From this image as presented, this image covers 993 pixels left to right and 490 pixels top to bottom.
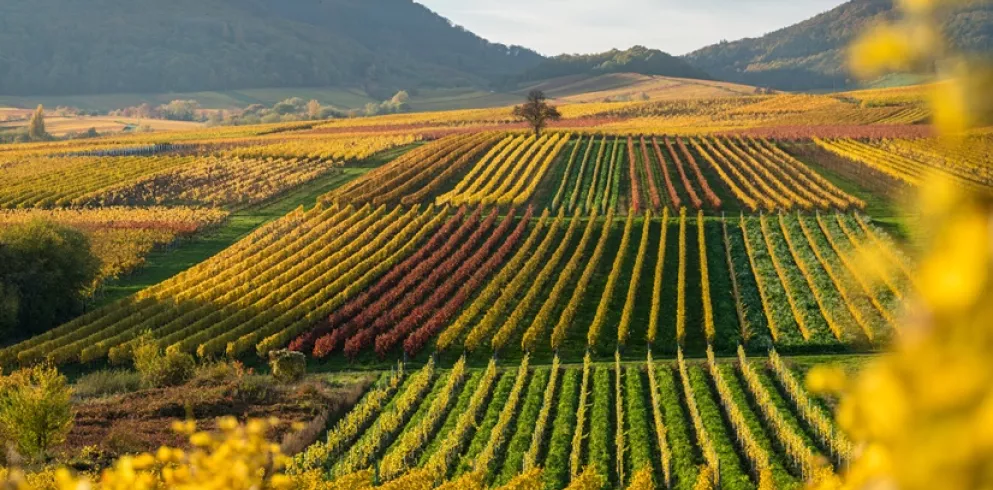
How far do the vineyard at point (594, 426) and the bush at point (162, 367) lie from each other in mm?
5831

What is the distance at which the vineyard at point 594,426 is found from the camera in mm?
20141

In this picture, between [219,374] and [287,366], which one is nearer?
[219,374]

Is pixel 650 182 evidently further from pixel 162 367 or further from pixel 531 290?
pixel 162 367

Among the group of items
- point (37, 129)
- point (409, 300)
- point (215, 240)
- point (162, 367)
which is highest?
point (37, 129)

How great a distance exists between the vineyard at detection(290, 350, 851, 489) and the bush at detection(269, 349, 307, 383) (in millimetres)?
2460

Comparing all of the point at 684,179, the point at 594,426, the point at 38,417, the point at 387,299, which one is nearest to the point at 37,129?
the point at 684,179

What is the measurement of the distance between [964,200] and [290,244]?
4307cm

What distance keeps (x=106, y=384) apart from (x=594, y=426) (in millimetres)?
14805

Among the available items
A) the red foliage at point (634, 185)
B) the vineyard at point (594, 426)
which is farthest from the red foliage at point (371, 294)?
the red foliage at point (634, 185)

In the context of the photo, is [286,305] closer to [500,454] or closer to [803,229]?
[500,454]

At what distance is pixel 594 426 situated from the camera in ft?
75.3

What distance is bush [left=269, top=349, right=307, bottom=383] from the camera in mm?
27719

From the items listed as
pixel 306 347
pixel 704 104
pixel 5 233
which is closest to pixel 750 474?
pixel 306 347

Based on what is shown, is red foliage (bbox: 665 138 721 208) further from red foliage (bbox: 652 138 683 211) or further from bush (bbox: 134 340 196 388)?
bush (bbox: 134 340 196 388)
